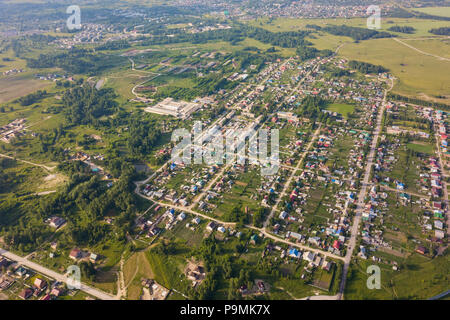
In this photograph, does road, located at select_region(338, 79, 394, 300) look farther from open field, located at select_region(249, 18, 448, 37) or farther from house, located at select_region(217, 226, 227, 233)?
open field, located at select_region(249, 18, 448, 37)

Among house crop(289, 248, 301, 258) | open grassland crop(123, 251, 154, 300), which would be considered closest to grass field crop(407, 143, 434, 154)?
house crop(289, 248, 301, 258)

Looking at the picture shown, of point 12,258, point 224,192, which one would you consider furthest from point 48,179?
point 224,192

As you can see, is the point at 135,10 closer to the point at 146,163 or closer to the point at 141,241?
the point at 146,163

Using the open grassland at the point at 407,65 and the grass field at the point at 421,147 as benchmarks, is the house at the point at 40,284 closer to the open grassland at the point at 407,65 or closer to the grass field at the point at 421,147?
the grass field at the point at 421,147

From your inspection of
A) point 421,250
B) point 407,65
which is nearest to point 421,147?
point 421,250

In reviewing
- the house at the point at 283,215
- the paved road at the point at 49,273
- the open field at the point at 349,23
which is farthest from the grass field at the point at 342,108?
the open field at the point at 349,23
